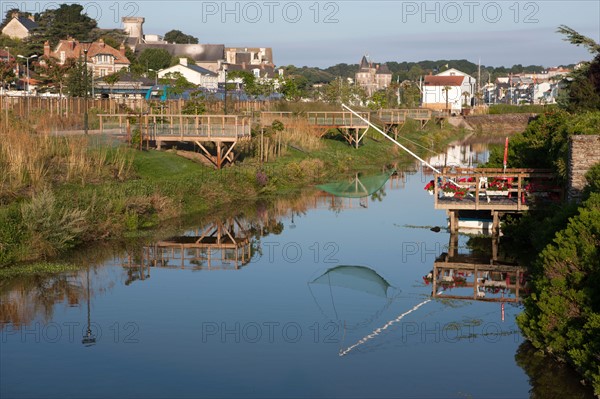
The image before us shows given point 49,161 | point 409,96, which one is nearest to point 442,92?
point 409,96

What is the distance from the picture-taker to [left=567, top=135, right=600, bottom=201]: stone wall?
25.5 metres

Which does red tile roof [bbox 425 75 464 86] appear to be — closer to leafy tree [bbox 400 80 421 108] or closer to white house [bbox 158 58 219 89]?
leafy tree [bbox 400 80 421 108]

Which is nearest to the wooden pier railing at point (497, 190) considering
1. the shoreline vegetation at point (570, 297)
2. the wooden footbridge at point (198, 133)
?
the shoreline vegetation at point (570, 297)

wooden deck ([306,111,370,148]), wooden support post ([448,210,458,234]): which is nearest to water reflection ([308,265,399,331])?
wooden support post ([448,210,458,234])

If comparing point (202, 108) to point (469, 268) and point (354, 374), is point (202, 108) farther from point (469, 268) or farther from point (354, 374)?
point (354, 374)

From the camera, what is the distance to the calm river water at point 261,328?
1734 cm

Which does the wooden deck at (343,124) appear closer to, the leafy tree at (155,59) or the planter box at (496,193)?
the planter box at (496,193)

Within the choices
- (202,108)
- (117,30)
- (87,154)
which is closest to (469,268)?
(87,154)

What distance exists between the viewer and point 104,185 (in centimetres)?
3444

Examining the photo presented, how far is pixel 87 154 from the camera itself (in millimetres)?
36812

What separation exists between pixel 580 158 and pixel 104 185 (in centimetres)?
1706

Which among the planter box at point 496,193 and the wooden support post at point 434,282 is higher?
the planter box at point 496,193

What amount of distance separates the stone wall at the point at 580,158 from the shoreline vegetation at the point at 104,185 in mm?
14025

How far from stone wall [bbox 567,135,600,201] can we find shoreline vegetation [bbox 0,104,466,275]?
46.0 ft
